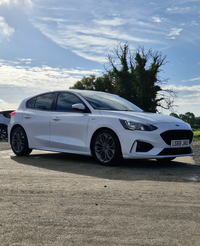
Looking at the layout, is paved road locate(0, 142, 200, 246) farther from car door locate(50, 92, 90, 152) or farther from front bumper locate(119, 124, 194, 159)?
car door locate(50, 92, 90, 152)

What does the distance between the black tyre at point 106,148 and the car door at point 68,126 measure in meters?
0.37

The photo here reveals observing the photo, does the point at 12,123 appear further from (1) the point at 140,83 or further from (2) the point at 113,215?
(1) the point at 140,83

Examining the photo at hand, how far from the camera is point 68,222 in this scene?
3.29m

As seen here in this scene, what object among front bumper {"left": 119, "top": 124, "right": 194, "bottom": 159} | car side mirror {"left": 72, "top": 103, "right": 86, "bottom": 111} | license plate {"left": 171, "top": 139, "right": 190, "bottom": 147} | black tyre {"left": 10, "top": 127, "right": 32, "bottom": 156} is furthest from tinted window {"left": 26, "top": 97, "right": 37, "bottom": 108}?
license plate {"left": 171, "top": 139, "right": 190, "bottom": 147}

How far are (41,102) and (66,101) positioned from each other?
3.14 ft

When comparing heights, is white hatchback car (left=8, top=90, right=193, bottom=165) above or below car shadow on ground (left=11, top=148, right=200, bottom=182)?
above

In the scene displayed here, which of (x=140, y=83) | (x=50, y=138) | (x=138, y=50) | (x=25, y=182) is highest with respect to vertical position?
(x=138, y=50)

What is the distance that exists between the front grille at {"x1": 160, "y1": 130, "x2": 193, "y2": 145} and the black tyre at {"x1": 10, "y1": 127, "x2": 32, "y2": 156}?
3.90 metres

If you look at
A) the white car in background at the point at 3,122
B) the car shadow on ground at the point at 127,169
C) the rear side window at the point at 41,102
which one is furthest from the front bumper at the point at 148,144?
the white car in background at the point at 3,122

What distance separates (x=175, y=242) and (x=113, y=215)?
2.84 feet

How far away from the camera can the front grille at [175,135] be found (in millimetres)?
6723

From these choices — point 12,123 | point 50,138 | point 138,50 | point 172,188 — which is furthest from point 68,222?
point 138,50

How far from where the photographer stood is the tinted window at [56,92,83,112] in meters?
7.90

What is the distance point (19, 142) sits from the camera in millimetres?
9031
